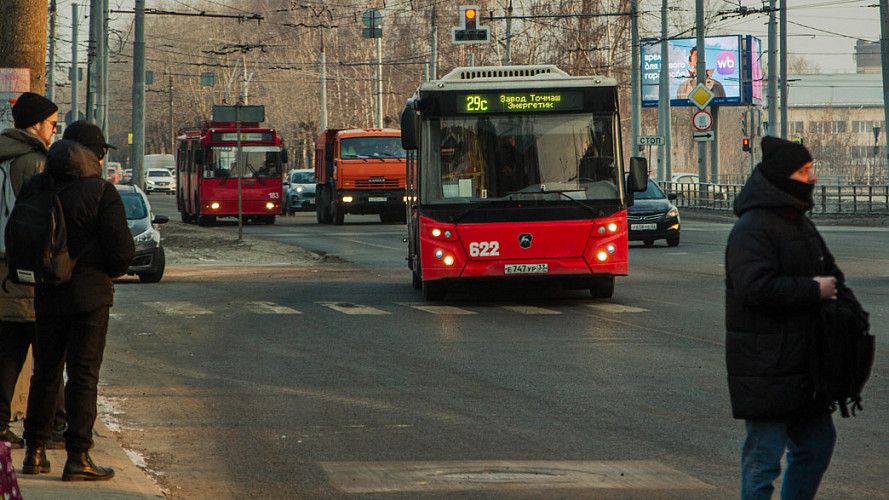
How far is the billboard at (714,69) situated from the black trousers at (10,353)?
65.8 m

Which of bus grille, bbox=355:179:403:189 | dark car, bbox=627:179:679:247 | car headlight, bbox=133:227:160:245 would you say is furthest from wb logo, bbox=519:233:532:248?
bus grille, bbox=355:179:403:189

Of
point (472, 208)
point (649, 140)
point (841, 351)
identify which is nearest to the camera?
point (841, 351)

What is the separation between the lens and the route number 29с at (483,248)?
15.7 m

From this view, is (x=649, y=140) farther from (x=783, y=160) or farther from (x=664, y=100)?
(x=783, y=160)

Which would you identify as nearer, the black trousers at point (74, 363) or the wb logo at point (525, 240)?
the black trousers at point (74, 363)

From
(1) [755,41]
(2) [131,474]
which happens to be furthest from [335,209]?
(1) [755,41]

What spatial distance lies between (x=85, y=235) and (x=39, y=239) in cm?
21

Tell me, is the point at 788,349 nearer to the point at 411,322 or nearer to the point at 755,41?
the point at 411,322

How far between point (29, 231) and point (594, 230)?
10.0m

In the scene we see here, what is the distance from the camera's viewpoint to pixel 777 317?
4922 mm

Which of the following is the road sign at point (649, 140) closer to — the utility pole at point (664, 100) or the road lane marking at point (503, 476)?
the utility pole at point (664, 100)

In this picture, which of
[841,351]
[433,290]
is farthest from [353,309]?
[841,351]

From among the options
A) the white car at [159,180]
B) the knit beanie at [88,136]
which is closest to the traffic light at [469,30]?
the knit beanie at [88,136]

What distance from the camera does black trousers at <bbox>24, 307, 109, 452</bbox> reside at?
6.23 m
